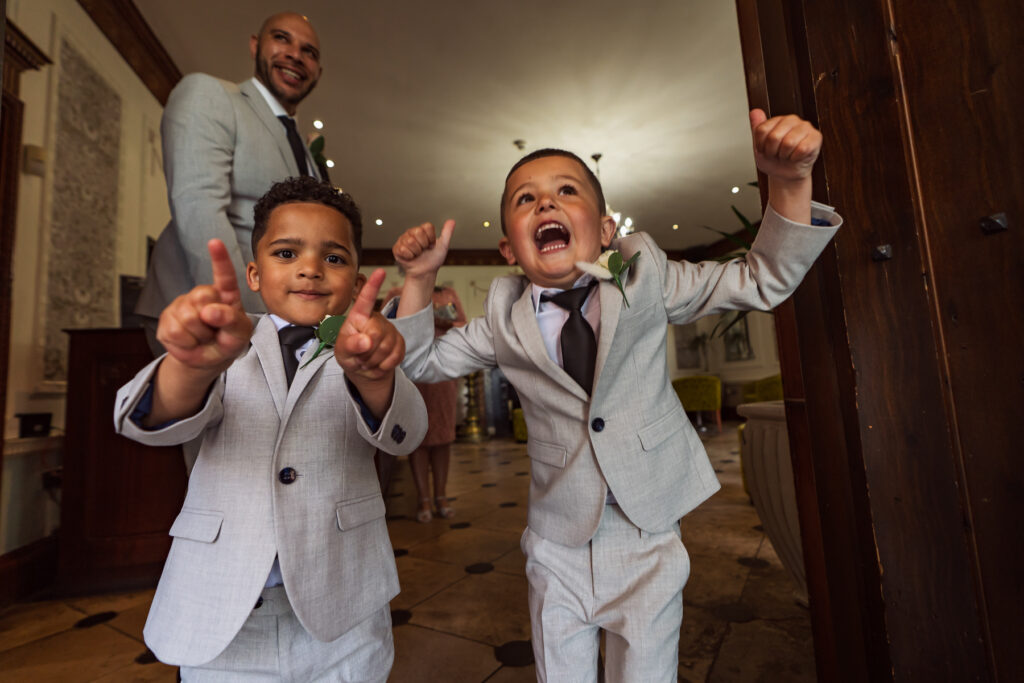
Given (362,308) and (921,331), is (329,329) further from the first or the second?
(921,331)

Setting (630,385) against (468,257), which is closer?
(630,385)

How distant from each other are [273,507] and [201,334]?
378 millimetres

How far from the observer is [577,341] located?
3.28 feet

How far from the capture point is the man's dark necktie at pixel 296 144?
1587 millimetres

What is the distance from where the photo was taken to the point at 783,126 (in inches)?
32.3

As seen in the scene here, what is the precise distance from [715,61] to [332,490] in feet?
18.9

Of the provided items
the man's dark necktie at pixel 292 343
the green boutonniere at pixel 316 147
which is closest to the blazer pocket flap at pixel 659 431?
the man's dark necktie at pixel 292 343

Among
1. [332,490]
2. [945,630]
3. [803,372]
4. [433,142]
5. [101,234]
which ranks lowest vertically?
[945,630]

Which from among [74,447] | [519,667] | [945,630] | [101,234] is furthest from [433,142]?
[945,630]

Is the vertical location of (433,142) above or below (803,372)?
above

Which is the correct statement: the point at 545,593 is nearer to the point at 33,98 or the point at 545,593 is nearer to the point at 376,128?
the point at 33,98

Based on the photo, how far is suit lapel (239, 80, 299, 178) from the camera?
1501 mm

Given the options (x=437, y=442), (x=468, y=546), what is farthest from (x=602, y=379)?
(x=437, y=442)

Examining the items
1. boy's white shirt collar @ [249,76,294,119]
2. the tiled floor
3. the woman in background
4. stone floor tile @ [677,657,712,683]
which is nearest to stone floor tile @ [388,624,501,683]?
the tiled floor
